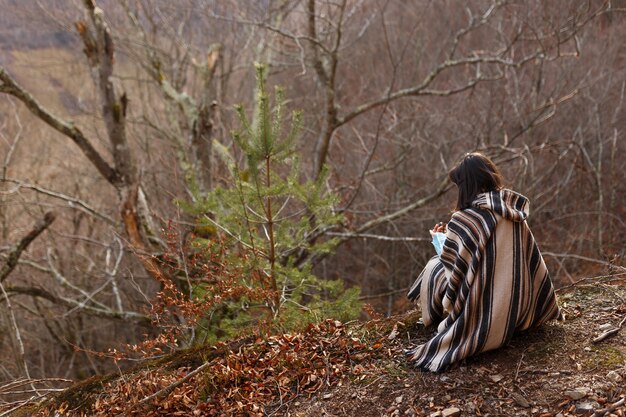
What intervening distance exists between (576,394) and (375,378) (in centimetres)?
101

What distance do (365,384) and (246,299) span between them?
1164mm

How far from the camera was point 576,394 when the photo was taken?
2.58 m

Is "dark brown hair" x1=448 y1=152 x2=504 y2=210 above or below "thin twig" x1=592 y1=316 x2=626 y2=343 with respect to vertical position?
above

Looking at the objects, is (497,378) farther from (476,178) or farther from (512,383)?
(476,178)

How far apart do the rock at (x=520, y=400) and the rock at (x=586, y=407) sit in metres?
0.22

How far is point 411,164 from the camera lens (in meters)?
10.4

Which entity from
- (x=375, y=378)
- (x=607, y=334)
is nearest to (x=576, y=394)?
(x=607, y=334)

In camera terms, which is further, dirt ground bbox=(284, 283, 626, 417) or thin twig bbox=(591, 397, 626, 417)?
dirt ground bbox=(284, 283, 626, 417)

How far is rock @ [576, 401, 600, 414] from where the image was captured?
8.16 ft

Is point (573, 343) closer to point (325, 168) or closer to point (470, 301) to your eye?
point (470, 301)

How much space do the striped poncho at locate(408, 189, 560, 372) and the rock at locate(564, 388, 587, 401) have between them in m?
0.41

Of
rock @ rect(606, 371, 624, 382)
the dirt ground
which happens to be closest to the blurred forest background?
the dirt ground

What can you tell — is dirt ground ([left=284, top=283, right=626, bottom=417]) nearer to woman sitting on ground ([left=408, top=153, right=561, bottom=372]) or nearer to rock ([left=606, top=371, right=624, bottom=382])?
rock ([left=606, top=371, right=624, bottom=382])

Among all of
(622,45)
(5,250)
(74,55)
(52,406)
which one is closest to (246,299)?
(52,406)
